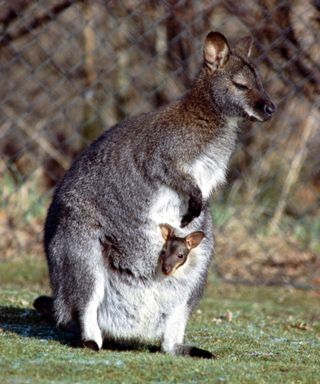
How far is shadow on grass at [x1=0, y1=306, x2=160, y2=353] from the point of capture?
5086mm

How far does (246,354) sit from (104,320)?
2.41ft

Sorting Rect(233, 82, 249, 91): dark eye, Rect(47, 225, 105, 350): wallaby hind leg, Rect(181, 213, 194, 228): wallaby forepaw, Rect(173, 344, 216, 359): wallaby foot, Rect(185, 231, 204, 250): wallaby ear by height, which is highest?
Rect(233, 82, 249, 91): dark eye

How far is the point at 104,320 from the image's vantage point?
4.98 metres

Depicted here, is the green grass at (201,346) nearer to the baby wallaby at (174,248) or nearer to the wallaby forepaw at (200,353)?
the wallaby forepaw at (200,353)

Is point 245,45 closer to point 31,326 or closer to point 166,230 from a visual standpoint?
point 166,230

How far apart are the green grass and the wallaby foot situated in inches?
3.6

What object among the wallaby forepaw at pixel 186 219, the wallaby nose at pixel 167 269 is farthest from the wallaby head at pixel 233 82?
the wallaby nose at pixel 167 269

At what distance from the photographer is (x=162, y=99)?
9828mm

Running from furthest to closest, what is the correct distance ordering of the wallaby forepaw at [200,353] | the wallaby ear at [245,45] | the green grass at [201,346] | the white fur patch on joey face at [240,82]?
the wallaby ear at [245,45] → the white fur patch on joey face at [240,82] → the wallaby forepaw at [200,353] → the green grass at [201,346]

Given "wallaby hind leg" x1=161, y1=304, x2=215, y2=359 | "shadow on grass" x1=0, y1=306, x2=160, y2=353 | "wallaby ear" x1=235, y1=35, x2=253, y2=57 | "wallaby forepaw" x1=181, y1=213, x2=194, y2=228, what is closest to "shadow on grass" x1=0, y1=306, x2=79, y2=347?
"shadow on grass" x1=0, y1=306, x2=160, y2=353

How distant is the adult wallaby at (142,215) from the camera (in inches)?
193

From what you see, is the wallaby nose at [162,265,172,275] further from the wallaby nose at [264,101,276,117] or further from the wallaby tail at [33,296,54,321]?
the wallaby nose at [264,101,276,117]

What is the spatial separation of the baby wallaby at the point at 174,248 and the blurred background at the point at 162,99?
13.2 feet

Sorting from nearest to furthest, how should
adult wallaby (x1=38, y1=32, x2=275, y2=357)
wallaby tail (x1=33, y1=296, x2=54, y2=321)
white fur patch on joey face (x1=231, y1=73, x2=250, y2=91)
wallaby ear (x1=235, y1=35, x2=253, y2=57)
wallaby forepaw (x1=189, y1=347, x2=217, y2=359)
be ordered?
wallaby forepaw (x1=189, y1=347, x2=217, y2=359), adult wallaby (x1=38, y1=32, x2=275, y2=357), white fur patch on joey face (x1=231, y1=73, x2=250, y2=91), wallaby tail (x1=33, y1=296, x2=54, y2=321), wallaby ear (x1=235, y1=35, x2=253, y2=57)
